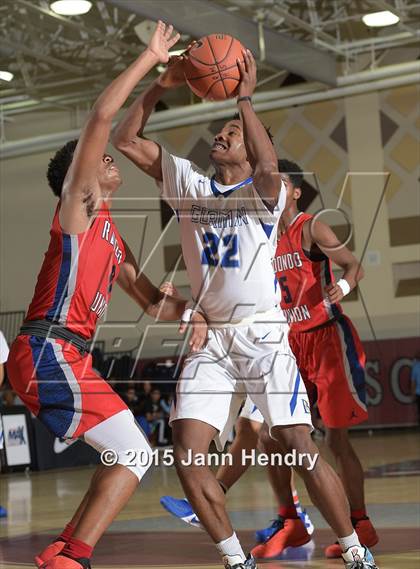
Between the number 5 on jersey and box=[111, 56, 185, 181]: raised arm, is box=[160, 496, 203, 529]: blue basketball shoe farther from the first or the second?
box=[111, 56, 185, 181]: raised arm

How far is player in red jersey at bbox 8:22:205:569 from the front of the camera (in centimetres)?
423

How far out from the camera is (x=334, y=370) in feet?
20.8

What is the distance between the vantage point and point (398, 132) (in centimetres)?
2128

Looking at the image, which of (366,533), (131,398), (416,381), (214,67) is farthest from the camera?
(416,381)

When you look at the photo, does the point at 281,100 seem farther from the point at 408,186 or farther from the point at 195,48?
the point at 195,48

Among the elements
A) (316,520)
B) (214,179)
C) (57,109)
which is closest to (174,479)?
(316,520)

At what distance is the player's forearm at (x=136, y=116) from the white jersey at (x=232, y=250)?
49cm

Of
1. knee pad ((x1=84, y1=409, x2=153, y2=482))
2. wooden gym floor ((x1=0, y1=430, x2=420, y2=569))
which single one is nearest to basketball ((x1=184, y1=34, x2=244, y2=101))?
knee pad ((x1=84, y1=409, x2=153, y2=482))

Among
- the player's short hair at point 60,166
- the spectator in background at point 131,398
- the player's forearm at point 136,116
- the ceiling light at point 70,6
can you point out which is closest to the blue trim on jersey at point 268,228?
the player's forearm at point 136,116

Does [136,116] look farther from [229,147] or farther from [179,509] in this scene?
[179,509]

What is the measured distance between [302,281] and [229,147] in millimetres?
1520

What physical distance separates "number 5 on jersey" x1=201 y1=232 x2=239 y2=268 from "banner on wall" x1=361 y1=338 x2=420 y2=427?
677 inches

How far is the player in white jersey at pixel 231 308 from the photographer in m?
4.77

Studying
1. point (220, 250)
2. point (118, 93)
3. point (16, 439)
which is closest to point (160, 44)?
point (118, 93)
